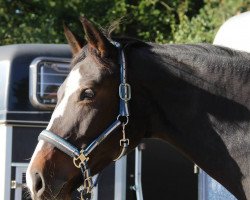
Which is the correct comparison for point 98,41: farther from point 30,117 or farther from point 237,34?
point 30,117

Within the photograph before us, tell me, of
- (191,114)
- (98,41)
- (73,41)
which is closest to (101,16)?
(73,41)

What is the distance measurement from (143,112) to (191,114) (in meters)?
0.27

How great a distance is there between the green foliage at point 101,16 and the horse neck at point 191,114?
9.06 meters

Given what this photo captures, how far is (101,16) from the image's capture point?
1462 cm

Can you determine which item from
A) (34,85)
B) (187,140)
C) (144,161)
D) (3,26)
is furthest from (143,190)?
(3,26)

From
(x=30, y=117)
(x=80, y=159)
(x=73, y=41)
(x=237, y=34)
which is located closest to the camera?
(x=80, y=159)

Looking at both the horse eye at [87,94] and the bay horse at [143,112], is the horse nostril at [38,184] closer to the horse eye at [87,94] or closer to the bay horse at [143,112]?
the bay horse at [143,112]

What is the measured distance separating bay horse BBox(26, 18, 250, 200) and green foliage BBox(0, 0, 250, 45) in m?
9.06

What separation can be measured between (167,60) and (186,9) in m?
10.7

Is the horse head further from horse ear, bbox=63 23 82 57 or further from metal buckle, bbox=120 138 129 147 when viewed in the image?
horse ear, bbox=63 23 82 57

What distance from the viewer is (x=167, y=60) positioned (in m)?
3.82

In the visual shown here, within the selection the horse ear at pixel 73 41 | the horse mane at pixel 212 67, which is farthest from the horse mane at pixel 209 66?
the horse ear at pixel 73 41

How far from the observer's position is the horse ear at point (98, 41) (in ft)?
12.2

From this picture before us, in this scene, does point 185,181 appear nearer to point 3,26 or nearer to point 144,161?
point 144,161
